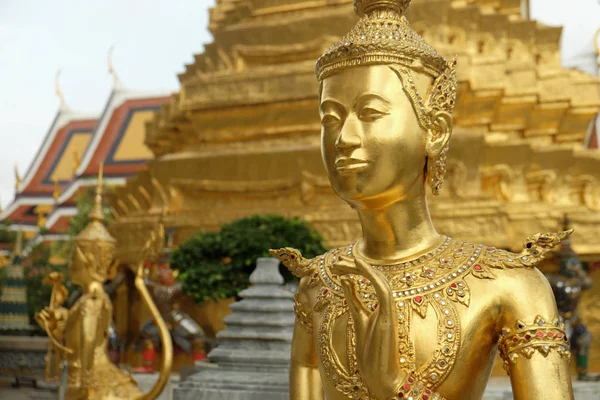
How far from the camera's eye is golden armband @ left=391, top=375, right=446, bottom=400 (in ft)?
5.06

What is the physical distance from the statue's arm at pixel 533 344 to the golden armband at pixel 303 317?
53cm

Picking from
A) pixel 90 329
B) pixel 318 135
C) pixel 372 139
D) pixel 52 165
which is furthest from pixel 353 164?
pixel 52 165

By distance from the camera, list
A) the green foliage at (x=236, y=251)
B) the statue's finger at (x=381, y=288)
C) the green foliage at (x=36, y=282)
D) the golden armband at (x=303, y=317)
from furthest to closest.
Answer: the green foliage at (x=36, y=282), the green foliage at (x=236, y=251), the golden armband at (x=303, y=317), the statue's finger at (x=381, y=288)

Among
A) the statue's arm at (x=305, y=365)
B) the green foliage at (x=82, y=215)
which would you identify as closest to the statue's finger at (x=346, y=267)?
the statue's arm at (x=305, y=365)

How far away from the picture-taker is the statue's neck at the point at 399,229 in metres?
1.78

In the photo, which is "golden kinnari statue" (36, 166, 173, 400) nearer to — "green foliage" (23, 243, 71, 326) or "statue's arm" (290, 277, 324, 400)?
"statue's arm" (290, 277, 324, 400)

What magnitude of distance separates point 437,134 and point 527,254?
1.27ft

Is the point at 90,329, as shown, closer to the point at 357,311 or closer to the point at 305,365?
the point at 305,365

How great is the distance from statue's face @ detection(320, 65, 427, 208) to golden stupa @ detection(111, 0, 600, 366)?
654 cm

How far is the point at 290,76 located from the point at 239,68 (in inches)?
50.6

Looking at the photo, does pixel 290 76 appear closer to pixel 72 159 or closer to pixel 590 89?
pixel 590 89

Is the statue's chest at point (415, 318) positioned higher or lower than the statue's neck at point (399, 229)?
lower

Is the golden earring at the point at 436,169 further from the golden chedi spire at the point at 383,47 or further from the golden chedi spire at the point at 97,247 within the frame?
the golden chedi spire at the point at 97,247

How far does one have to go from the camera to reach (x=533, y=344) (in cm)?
159
